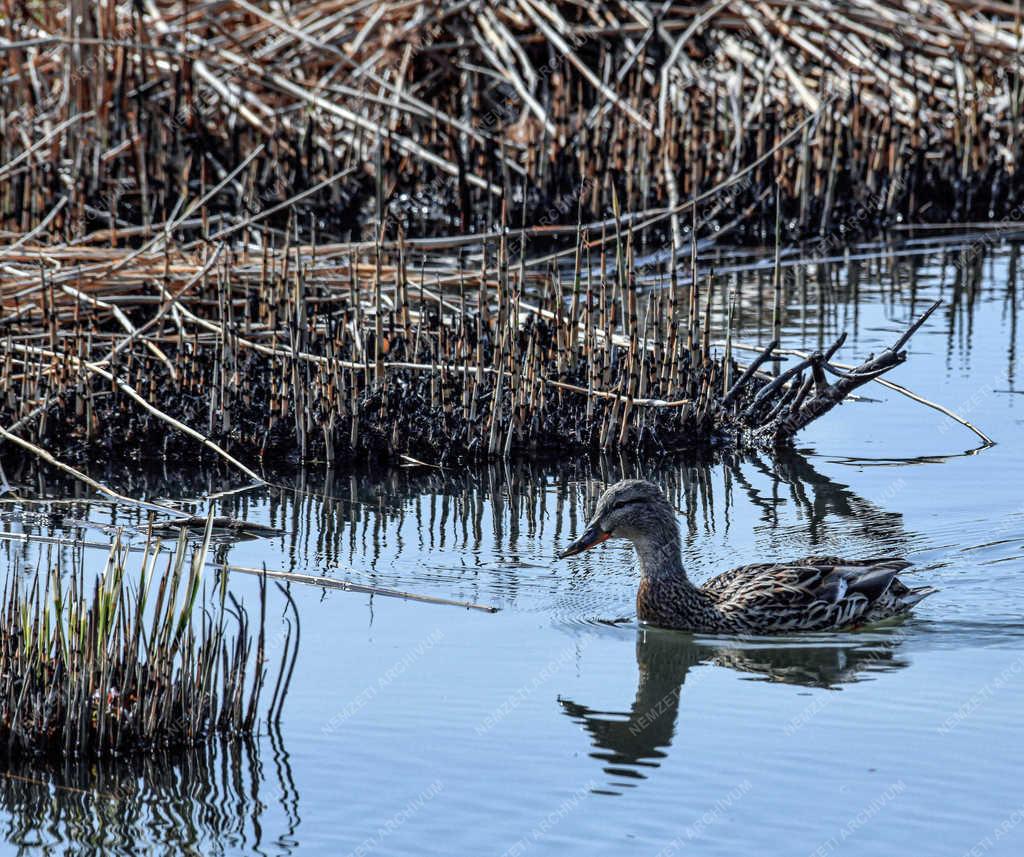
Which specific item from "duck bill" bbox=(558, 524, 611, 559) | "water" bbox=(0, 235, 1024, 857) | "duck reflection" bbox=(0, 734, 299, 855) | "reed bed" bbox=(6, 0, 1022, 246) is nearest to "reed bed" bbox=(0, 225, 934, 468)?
"water" bbox=(0, 235, 1024, 857)

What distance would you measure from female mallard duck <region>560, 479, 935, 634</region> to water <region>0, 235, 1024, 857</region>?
9 centimetres

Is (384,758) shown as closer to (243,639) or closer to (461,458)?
(243,639)

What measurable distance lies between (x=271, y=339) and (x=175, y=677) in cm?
440

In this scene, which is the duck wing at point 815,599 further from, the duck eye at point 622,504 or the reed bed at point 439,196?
the reed bed at point 439,196

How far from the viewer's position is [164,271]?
9.69 metres

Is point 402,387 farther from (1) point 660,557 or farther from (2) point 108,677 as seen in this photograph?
(2) point 108,677

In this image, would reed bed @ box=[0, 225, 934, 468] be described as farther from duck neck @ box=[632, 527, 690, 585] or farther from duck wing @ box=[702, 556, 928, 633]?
duck wing @ box=[702, 556, 928, 633]

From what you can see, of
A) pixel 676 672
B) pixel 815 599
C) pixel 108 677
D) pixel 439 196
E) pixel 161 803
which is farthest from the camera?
pixel 439 196

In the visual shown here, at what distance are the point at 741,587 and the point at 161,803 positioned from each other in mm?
2545

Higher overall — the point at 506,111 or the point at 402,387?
the point at 506,111

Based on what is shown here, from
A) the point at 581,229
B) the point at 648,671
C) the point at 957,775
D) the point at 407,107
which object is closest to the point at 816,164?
the point at 407,107

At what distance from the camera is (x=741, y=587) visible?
6527 mm

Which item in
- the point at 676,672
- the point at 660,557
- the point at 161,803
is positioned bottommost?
the point at 161,803

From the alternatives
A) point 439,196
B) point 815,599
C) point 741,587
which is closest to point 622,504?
point 741,587
